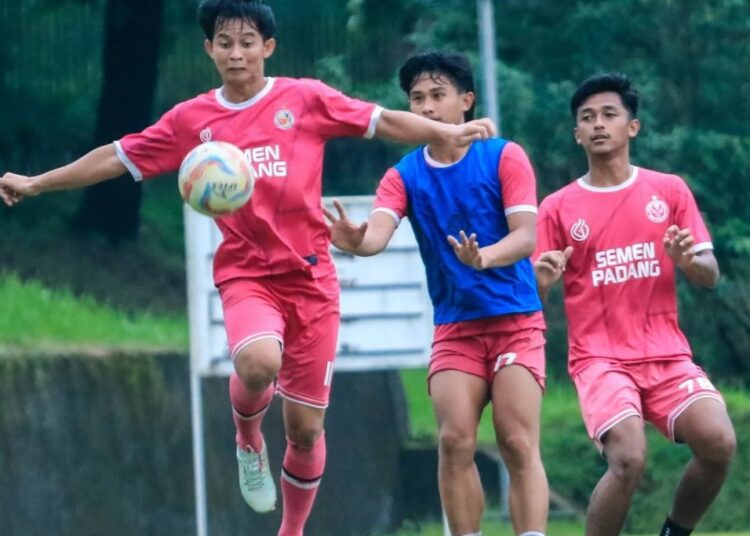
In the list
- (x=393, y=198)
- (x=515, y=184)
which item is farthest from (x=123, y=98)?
(x=515, y=184)

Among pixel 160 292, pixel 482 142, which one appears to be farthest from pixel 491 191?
pixel 160 292

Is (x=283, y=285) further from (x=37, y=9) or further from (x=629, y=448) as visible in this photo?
(x=37, y=9)

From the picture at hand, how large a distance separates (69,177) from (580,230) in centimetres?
224

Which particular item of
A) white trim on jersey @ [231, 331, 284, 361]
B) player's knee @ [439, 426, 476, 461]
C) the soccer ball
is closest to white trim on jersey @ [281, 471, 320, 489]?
white trim on jersey @ [231, 331, 284, 361]

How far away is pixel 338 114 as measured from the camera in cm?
705

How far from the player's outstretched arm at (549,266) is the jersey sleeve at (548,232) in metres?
0.17

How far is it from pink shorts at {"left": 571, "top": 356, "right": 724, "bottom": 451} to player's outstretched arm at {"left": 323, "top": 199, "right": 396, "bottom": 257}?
1.10 m

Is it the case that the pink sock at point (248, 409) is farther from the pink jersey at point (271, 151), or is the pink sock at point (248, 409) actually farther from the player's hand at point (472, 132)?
the player's hand at point (472, 132)

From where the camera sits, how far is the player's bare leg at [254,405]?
268 inches

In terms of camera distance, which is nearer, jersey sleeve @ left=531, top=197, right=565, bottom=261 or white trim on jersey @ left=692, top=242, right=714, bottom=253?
white trim on jersey @ left=692, top=242, right=714, bottom=253

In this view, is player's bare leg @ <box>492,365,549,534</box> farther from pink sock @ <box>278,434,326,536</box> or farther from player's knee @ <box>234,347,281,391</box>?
pink sock @ <box>278,434,326,536</box>

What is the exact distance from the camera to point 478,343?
22.4 ft

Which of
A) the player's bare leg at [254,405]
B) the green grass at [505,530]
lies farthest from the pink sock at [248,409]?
the green grass at [505,530]

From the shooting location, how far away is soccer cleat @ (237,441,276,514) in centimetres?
761
